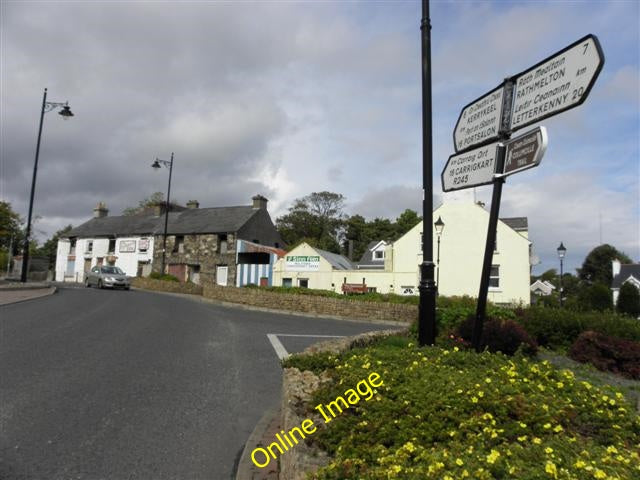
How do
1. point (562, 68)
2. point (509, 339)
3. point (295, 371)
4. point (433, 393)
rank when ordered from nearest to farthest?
point (433, 393)
point (562, 68)
point (295, 371)
point (509, 339)

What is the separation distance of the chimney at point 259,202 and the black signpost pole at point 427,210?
39.5m

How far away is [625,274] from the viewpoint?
5978 centimetres

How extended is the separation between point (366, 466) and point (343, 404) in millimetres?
1122

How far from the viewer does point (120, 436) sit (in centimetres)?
463

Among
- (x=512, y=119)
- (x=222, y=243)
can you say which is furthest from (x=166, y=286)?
(x=512, y=119)

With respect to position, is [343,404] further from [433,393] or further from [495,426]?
[495,426]

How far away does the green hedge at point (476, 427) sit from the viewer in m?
2.48

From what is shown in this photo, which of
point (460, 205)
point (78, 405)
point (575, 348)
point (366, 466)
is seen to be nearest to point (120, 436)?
point (78, 405)

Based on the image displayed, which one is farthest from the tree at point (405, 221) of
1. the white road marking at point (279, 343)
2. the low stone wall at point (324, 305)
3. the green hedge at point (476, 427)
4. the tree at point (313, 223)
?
the green hedge at point (476, 427)

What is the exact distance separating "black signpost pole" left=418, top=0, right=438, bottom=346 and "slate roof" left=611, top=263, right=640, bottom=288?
63.2 metres

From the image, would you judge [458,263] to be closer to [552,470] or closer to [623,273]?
[552,470]

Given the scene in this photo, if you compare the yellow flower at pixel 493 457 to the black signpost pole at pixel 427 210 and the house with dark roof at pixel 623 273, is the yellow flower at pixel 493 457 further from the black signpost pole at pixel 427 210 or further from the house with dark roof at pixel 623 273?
the house with dark roof at pixel 623 273

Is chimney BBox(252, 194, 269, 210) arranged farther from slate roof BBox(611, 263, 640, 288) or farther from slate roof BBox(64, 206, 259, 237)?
slate roof BBox(611, 263, 640, 288)

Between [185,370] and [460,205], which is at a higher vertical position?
[460,205]
